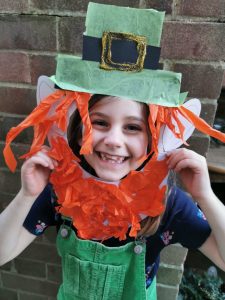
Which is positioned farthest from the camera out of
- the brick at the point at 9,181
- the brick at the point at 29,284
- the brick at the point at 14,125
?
the brick at the point at 29,284

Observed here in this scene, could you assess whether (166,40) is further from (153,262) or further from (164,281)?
(164,281)

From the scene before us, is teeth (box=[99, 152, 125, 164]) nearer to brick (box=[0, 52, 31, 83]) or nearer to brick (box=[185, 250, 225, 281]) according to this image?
brick (box=[0, 52, 31, 83])

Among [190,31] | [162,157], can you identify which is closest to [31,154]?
[162,157]

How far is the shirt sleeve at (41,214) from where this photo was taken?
1.09m

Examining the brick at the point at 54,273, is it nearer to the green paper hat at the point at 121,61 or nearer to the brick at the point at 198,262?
the brick at the point at 198,262

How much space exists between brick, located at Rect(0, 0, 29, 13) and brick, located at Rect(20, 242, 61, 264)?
3.15ft

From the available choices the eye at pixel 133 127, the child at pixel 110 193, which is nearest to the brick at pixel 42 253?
the child at pixel 110 193

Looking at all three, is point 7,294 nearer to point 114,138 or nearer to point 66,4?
point 114,138

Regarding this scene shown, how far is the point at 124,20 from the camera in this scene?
0.79 m

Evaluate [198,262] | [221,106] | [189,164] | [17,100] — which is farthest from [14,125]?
[198,262]

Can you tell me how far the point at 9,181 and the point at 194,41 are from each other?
89 cm

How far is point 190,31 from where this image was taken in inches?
40.2

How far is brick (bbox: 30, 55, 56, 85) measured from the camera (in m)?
1.14

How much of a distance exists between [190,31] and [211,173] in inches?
28.8
